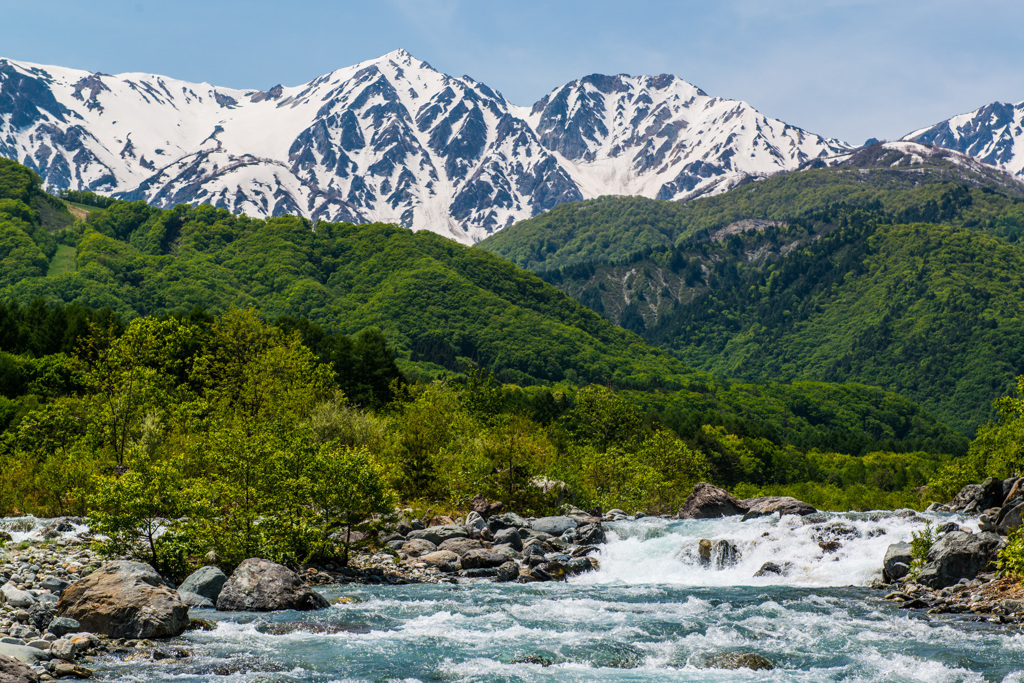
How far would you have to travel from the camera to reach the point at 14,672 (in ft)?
68.7

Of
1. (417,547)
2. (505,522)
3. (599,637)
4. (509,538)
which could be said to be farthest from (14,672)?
(505,522)

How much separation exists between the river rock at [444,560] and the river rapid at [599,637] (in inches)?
152

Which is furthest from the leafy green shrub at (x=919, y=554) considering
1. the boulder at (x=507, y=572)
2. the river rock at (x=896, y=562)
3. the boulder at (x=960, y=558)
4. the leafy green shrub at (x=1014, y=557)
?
the boulder at (x=507, y=572)

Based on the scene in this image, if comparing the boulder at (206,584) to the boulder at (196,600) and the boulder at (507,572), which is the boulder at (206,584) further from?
the boulder at (507,572)

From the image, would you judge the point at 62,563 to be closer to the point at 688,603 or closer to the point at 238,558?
the point at 238,558

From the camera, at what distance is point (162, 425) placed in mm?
65438

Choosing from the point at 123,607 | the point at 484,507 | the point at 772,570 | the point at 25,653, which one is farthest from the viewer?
the point at 484,507

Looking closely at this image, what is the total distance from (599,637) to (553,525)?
27.0 meters

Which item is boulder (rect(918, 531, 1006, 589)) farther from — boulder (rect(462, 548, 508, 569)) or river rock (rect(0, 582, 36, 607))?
river rock (rect(0, 582, 36, 607))

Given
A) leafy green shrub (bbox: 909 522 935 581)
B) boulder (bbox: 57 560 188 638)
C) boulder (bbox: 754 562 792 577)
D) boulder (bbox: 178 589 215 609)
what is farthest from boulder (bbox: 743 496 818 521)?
boulder (bbox: 57 560 188 638)

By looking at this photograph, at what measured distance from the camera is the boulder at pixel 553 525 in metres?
57.3

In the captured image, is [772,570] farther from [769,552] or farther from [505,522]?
[505,522]

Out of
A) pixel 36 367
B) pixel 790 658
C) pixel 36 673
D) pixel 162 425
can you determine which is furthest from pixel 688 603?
pixel 36 367

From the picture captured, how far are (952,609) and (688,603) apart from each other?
1098 cm
